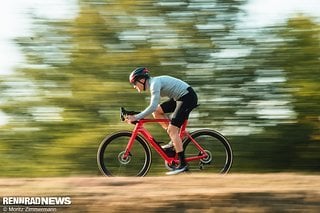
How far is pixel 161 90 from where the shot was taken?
932cm

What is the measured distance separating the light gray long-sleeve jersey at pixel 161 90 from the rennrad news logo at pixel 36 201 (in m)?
2.07

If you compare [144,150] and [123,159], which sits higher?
[144,150]

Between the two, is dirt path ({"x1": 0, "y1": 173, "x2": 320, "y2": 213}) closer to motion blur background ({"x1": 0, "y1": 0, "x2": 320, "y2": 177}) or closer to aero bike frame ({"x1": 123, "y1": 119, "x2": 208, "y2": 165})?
aero bike frame ({"x1": 123, "y1": 119, "x2": 208, "y2": 165})

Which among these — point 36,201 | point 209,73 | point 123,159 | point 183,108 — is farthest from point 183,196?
point 209,73

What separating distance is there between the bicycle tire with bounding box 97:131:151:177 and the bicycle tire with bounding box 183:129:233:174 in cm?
60

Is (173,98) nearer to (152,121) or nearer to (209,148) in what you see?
(152,121)

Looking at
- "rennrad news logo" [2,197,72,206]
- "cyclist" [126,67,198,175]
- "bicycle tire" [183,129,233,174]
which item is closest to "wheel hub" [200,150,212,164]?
"bicycle tire" [183,129,233,174]

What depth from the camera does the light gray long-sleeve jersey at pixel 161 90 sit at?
912 centimetres

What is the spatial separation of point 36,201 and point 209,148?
2900 millimetres

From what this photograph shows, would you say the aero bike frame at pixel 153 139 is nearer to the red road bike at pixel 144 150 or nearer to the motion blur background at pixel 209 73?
the red road bike at pixel 144 150

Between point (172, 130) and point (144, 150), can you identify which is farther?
point (144, 150)

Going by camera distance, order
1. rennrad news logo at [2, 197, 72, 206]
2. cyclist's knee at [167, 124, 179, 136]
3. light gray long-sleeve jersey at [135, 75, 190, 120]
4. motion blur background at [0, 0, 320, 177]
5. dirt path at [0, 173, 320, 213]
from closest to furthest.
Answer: dirt path at [0, 173, 320, 213]
rennrad news logo at [2, 197, 72, 206]
light gray long-sleeve jersey at [135, 75, 190, 120]
cyclist's knee at [167, 124, 179, 136]
motion blur background at [0, 0, 320, 177]

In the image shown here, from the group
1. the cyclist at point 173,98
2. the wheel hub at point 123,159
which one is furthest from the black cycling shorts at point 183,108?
the wheel hub at point 123,159

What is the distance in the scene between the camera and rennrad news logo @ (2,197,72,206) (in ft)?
24.9
